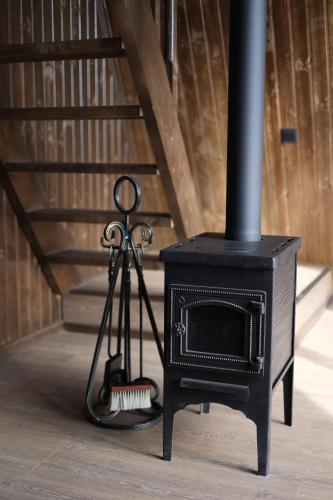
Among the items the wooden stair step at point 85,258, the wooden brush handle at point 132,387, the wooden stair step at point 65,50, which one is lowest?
the wooden brush handle at point 132,387

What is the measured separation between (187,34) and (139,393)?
8.24 feet

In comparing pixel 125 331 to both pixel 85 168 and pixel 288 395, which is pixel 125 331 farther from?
pixel 85 168

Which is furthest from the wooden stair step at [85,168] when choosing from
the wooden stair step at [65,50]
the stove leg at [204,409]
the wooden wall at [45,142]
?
the stove leg at [204,409]

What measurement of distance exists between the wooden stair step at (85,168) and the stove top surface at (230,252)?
730 mm

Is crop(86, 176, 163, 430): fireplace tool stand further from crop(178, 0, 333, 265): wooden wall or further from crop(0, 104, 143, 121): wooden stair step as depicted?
crop(178, 0, 333, 265): wooden wall

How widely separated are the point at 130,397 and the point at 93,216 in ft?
3.63

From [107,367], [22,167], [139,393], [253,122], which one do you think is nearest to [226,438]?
[139,393]

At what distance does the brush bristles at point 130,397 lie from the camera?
2762 mm

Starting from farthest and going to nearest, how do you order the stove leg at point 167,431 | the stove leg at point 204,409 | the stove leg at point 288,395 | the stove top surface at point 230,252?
the stove leg at point 204,409
the stove leg at point 288,395
the stove leg at point 167,431
the stove top surface at point 230,252

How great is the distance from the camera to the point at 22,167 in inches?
137

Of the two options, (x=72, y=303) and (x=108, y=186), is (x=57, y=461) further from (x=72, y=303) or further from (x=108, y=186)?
(x=108, y=186)

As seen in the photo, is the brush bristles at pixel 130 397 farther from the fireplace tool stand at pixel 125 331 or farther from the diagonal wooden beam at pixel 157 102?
the diagonal wooden beam at pixel 157 102

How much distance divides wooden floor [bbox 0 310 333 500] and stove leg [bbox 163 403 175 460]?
40 millimetres

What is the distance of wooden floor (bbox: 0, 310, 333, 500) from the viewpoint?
2.33 meters
